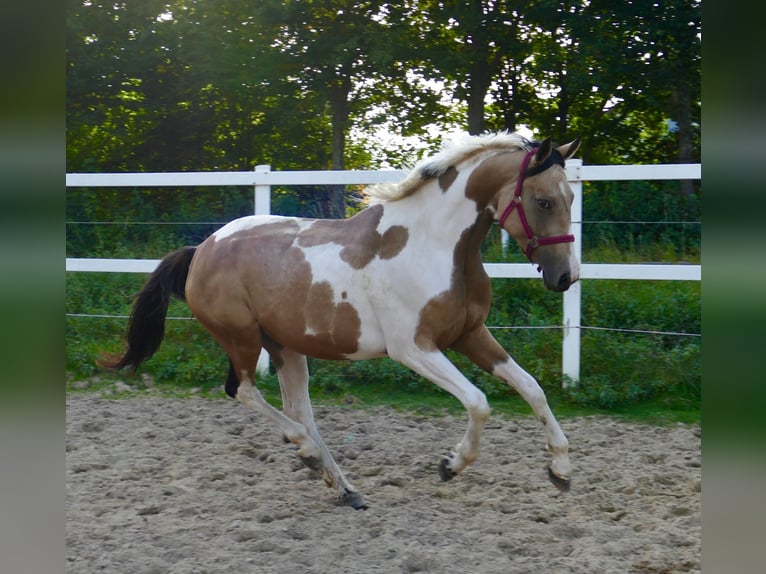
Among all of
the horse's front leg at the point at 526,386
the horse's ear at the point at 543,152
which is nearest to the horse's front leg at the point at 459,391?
the horse's front leg at the point at 526,386

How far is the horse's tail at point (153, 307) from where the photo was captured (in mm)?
4508

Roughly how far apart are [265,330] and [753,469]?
148 inches

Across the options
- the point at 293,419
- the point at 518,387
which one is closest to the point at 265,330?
the point at 293,419

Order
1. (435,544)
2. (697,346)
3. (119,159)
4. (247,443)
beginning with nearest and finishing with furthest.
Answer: (435,544) → (247,443) → (697,346) → (119,159)

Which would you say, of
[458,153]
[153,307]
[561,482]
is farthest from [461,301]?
[153,307]

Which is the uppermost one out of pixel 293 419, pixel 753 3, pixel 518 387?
pixel 753 3

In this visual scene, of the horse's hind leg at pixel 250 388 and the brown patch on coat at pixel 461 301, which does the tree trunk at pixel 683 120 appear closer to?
the brown patch on coat at pixel 461 301

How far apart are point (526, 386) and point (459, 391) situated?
0.33 m

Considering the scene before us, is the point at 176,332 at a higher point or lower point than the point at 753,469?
lower

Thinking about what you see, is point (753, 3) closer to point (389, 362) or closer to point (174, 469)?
point (174, 469)

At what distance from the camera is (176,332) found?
703cm

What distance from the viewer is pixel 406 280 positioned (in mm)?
3789

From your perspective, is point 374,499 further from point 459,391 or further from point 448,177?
point 448,177

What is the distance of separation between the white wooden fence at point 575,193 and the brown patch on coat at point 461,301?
195cm
